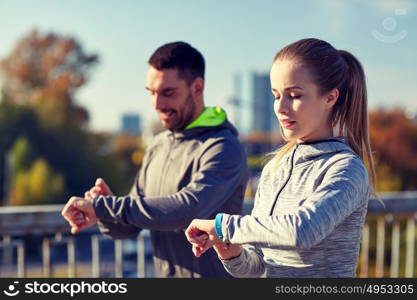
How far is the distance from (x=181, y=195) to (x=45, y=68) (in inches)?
1042

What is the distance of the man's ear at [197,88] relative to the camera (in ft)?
7.80

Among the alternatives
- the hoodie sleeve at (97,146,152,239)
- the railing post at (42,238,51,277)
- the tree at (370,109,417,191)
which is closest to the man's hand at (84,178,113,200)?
the hoodie sleeve at (97,146,152,239)

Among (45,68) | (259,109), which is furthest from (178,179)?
(45,68)

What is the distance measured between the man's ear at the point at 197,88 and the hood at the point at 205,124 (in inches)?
2.7

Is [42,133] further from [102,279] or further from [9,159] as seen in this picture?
[102,279]

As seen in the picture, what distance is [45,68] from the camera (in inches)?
1070

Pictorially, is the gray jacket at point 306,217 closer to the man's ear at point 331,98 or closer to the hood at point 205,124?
the man's ear at point 331,98

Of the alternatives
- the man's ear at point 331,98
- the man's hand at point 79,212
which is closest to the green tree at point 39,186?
the man's hand at point 79,212

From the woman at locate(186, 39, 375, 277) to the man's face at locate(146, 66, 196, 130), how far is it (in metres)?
0.73

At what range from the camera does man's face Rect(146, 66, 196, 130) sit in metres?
2.30

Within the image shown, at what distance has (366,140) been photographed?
1.63 metres

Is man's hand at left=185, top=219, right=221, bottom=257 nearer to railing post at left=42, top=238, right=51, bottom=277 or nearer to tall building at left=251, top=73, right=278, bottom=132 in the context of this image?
railing post at left=42, top=238, right=51, bottom=277

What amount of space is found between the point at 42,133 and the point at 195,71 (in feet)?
77.5

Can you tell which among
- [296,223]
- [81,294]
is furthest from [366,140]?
[81,294]
